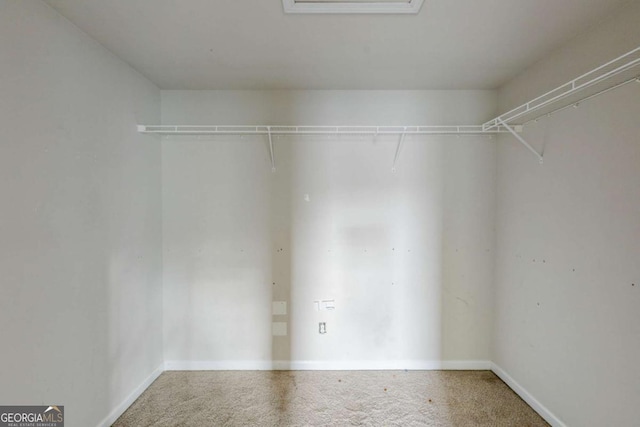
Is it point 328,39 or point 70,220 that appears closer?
point 70,220

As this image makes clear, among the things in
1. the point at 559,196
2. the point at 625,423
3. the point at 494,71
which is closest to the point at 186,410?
the point at 625,423

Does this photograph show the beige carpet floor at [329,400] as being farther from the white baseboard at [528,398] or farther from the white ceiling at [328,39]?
the white ceiling at [328,39]

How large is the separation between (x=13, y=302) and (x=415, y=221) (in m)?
2.46

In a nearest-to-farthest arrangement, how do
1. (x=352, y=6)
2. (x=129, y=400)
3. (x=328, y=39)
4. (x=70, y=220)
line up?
1. (x=352, y=6)
2. (x=70, y=220)
3. (x=328, y=39)
4. (x=129, y=400)

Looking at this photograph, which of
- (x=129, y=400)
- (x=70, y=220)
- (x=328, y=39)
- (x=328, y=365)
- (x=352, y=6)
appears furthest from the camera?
(x=328, y=365)

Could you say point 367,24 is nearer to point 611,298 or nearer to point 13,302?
point 611,298

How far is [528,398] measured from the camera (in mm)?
1862

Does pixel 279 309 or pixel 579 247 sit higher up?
pixel 579 247

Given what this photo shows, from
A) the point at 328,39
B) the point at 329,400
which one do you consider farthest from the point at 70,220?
the point at 329,400

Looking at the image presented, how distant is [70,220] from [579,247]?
9.30 feet

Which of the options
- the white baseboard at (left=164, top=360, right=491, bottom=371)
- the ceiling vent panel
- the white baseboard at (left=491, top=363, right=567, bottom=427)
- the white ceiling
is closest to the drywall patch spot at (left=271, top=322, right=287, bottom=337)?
the white baseboard at (left=164, top=360, right=491, bottom=371)

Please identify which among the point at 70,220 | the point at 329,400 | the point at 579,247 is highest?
the point at 70,220

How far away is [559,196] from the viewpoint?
165 cm

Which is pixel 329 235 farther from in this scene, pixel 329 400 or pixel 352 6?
pixel 352 6
